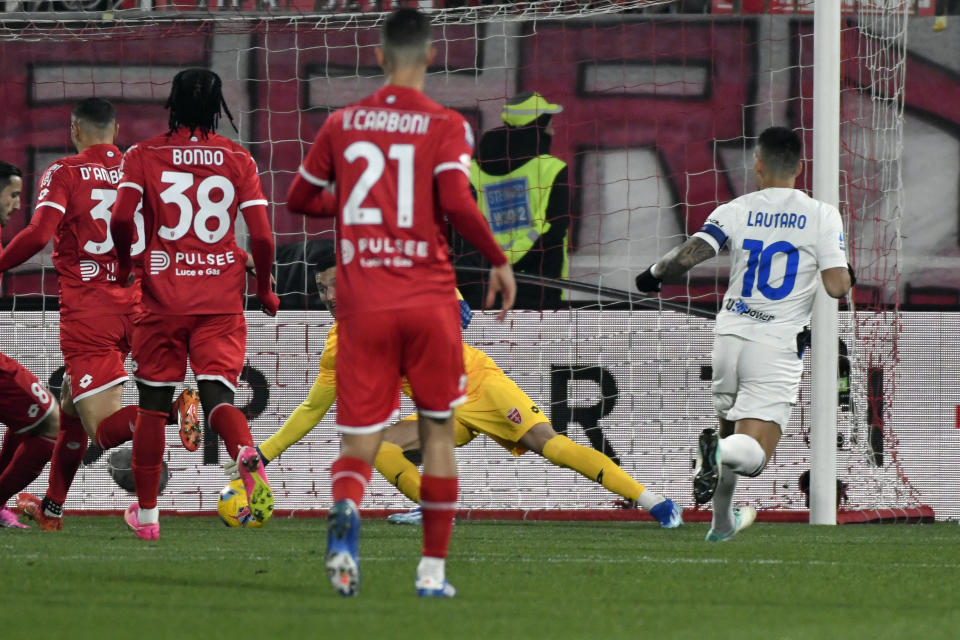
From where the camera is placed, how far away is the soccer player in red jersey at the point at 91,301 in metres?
7.07

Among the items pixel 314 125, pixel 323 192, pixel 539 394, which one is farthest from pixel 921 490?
pixel 323 192

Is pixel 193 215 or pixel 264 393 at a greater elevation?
pixel 193 215

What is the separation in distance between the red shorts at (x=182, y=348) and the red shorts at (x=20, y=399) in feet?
3.27

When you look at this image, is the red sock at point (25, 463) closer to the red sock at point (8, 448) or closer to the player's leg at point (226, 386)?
the red sock at point (8, 448)

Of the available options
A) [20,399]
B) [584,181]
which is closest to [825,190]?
[584,181]

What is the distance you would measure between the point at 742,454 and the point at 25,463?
10.5ft

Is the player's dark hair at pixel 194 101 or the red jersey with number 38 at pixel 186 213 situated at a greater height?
Result: the player's dark hair at pixel 194 101

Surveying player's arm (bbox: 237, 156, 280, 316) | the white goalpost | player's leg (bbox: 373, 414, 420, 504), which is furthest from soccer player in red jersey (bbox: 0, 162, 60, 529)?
the white goalpost

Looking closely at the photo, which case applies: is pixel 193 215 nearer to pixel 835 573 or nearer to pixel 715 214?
pixel 715 214

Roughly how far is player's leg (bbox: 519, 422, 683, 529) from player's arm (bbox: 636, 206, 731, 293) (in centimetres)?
137

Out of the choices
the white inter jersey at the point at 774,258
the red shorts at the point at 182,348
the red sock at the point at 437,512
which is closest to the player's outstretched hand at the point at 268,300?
the red shorts at the point at 182,348

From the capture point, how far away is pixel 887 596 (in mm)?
4438

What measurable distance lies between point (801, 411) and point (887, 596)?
15.6ft

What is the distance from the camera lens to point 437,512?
13.9 ft
